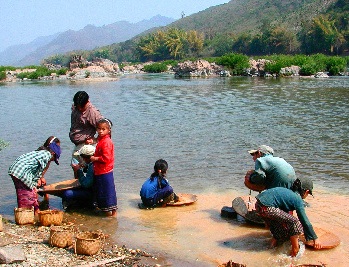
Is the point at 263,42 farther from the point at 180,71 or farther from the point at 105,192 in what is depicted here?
the point at 105,192

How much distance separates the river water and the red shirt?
29.4 inches

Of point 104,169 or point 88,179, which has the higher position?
point 104,169

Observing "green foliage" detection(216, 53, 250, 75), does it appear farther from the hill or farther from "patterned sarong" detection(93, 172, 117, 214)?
the hill

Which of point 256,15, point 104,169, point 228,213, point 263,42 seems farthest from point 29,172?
point 256,15

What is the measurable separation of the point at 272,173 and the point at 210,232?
1147 mm

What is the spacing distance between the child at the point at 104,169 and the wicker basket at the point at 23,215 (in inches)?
36.2

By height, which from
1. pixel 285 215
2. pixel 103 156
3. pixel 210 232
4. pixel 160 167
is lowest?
pixel 210 232

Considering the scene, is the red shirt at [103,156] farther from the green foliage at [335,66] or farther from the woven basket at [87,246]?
the green foliage at [335,66]

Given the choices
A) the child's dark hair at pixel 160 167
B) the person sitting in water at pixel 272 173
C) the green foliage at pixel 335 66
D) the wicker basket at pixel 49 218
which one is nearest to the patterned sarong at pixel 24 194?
the wicker basket at pixel 49 218

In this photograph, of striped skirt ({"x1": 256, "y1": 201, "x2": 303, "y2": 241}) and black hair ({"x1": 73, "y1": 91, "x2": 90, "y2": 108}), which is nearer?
striped skirt ({"x1": 256, "y1": 201, "x2": 303, "y2": 241})

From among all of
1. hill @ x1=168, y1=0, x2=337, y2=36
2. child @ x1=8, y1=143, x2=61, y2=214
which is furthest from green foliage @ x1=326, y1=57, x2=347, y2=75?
hill @ x1=168, y1=0, x2=337, y2=36

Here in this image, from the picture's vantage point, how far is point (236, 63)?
4366 centimetres

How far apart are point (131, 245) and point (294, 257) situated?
6.14ft

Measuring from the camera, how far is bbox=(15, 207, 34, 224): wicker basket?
17.4 ft
